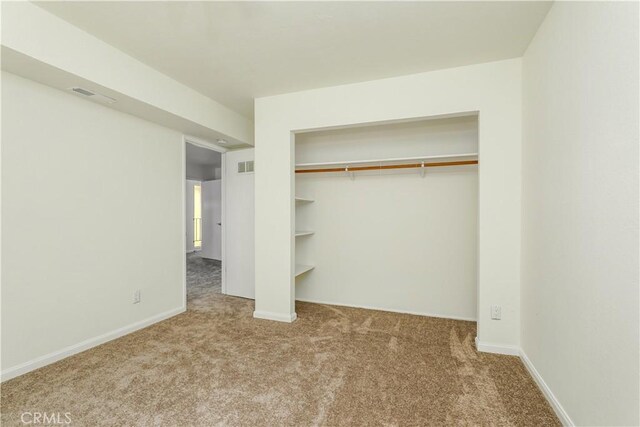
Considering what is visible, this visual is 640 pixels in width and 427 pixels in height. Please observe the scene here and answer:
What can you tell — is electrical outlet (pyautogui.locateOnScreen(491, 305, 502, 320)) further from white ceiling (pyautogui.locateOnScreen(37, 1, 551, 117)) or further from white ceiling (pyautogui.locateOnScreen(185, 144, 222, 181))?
white ceiling (pyautogui.locateOnScreen(185, 144, 222, 181))

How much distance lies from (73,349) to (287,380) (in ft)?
5.94

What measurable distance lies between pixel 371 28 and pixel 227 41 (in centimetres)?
106

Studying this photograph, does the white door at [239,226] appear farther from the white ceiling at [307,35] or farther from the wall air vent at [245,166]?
the white ceiling at [307,35]

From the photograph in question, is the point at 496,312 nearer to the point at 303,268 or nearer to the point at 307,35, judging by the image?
the point at 303,268

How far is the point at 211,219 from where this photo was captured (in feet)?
24.0

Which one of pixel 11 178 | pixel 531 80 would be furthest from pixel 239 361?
pixel 531 80

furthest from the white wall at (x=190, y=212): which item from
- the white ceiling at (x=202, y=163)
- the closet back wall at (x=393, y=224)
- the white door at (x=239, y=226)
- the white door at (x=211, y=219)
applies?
the closet back wall at (x=393, y=224)

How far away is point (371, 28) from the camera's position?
211cm

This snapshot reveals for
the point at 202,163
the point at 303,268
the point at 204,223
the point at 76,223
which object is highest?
the point at 202,163

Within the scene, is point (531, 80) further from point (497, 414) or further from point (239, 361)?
point (239, 361)

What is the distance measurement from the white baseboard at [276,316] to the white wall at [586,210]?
2120 mm

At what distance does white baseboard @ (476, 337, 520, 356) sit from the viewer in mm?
2438

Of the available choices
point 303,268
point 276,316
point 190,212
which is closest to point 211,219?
point 190,212

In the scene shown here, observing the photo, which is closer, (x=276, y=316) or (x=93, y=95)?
(x=93, y=95)
